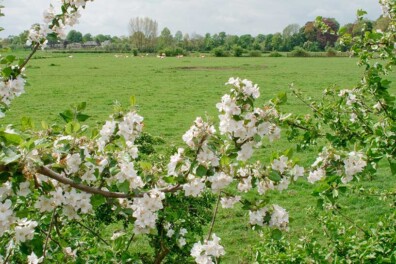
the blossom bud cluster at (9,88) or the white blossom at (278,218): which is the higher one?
the blossom bud cluster at (9,88)

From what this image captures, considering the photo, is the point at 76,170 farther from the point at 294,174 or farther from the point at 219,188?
the point at 294,174

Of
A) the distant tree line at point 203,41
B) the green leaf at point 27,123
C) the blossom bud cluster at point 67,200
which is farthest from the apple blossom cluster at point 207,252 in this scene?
the distant tree line at point 203,41

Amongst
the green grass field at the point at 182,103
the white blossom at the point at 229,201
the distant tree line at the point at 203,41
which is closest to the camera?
the white blossom at the point at 229,201

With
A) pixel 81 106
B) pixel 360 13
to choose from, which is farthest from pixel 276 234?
pixel 360 13

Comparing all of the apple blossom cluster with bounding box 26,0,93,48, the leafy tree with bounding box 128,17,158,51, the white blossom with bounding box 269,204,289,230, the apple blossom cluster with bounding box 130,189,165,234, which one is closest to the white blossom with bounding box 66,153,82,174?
the apple blossom cluster with bounding box 130,189,165,234

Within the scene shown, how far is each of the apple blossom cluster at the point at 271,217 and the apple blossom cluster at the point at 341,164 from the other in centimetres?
38

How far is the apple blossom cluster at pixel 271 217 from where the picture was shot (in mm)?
2186

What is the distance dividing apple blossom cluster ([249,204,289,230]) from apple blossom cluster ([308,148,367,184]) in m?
0.38

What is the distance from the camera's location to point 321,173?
2469 mm

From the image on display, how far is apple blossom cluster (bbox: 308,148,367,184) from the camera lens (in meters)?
2.32

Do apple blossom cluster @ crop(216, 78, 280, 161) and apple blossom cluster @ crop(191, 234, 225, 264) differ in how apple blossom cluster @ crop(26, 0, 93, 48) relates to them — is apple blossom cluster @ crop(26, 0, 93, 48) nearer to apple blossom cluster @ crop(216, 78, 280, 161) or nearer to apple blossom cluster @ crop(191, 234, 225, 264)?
apple blossom cluster @ crop(216, 78, 280, 161)

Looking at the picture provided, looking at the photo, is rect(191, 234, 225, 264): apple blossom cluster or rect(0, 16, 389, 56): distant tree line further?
rect(0, 16, 389, 56): distant tree line

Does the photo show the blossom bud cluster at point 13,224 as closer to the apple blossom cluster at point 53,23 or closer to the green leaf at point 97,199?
the green leaf at point 97,199

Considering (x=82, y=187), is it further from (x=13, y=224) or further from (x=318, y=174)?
(x=318, y=174)
